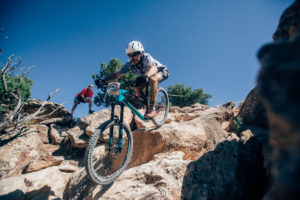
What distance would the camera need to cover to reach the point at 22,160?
287 inches

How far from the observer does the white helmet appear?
3.89 meters

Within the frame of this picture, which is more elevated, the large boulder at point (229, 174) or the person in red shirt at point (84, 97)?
the person in red shirt at point (84, 97)

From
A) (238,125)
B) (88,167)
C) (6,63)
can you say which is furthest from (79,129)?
(238,125)

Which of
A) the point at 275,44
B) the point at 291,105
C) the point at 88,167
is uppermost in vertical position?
the point at 275,44

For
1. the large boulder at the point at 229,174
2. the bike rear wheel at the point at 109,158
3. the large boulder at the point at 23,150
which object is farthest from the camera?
the large boulder at the point at 23,150

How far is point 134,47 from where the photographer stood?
389cm

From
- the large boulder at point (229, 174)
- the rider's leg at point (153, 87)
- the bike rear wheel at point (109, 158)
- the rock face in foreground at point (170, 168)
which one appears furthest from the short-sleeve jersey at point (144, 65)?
the large boulder at point (229, 174)

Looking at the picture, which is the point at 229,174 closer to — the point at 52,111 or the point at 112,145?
the point at 112,145

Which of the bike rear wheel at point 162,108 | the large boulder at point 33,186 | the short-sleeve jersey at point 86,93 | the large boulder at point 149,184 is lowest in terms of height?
the large boulder at point 33,186

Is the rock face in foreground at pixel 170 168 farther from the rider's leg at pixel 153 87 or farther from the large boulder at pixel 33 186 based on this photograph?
the rider's leg at pixel 153 87

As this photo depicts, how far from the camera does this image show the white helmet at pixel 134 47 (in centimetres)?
389

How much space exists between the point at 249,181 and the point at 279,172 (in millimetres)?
1670

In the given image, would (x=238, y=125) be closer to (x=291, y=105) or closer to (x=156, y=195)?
(x=156, y=195)

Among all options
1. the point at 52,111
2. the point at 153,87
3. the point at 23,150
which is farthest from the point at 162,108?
the point at 52,111
